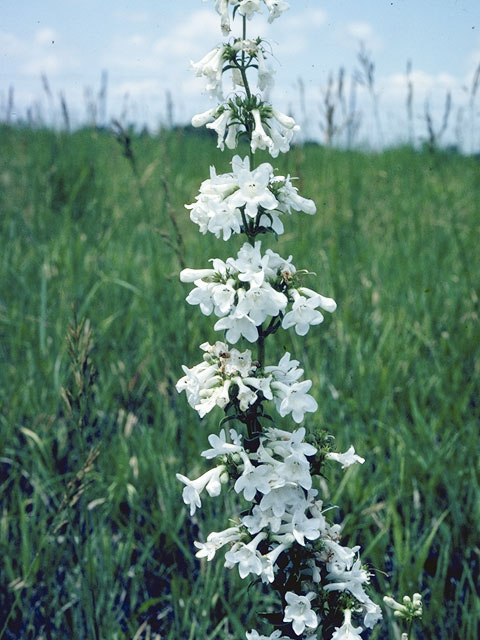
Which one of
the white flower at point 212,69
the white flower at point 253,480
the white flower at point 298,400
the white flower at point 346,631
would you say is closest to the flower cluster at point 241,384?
the white flower at point 298,400

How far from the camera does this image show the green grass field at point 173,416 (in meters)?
2.02

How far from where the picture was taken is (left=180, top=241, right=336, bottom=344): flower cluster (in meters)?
1.25

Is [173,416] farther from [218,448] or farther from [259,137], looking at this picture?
[259,137]

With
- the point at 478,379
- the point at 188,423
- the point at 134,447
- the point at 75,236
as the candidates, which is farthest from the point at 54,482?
the point at 75,236

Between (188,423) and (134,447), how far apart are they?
0.24m

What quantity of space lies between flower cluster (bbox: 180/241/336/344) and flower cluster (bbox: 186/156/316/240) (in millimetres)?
69

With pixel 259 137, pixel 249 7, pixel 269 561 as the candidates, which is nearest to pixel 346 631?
pixel 269 561

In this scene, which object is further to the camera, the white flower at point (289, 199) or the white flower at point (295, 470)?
the white flower at point (289, 199)

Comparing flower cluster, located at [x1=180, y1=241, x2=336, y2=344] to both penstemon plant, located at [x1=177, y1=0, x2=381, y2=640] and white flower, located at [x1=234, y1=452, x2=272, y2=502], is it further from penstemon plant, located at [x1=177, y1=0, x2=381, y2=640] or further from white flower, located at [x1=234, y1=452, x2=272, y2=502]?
white flower, located at [x1=234, y1=452, x2=272, y2=502]

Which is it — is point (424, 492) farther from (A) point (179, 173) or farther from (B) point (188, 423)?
(A) point (179, 173)

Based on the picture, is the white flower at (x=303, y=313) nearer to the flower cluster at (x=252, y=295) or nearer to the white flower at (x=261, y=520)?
the flower cluster at (x=252, y=295)

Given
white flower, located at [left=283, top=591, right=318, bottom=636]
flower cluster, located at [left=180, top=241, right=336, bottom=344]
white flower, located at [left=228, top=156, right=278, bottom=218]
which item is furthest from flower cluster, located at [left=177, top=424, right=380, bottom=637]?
white flower, located at [left=228, top=156, right=278, bottom=218]

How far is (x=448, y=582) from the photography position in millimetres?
2203

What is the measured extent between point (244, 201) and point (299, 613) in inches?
31.9
